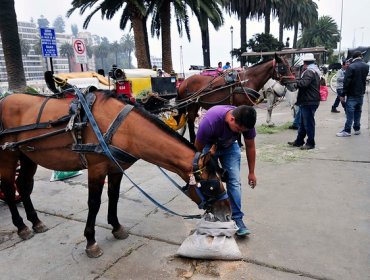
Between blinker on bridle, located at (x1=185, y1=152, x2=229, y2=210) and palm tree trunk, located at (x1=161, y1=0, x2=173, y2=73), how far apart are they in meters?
14.5

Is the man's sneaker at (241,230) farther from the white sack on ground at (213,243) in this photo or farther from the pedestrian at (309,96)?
the pedestrian at (309,96)

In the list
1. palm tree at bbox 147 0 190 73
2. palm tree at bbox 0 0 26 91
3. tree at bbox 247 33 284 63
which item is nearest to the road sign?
palm tree at bbox 0 0 26 91

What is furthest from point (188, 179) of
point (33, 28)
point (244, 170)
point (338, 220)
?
point (33, 28)

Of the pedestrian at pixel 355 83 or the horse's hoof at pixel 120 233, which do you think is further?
the pedestrian at pixel 355 83

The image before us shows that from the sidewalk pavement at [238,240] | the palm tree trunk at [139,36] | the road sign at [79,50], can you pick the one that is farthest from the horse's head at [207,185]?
the palm tree trunk at [139,36]

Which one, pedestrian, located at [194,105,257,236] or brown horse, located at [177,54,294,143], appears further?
brown horse, located at [177,54,294,143]

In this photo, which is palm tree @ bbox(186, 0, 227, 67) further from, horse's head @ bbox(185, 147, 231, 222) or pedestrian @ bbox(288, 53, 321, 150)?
horse's head @ bbox(185, 147, 231, 222)

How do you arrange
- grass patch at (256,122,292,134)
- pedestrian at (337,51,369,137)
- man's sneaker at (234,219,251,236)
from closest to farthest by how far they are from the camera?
man's sneaker at (234,219,251,236) → pedestrian at (337,51,369,137) → grass patch at (256,122,292,134)

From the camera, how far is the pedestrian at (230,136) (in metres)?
2.75

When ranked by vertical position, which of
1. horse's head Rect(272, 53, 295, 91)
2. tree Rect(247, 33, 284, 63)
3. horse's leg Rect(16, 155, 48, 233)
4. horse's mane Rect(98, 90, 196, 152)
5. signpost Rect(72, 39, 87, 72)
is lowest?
horse's leg Rect(16, 155, 48, 233)

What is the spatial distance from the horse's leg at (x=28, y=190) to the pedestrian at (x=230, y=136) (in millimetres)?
2222

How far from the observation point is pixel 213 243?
9.70 feet

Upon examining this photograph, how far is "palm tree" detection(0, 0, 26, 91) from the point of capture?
10592 mm

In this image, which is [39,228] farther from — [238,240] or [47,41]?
[47,41]
